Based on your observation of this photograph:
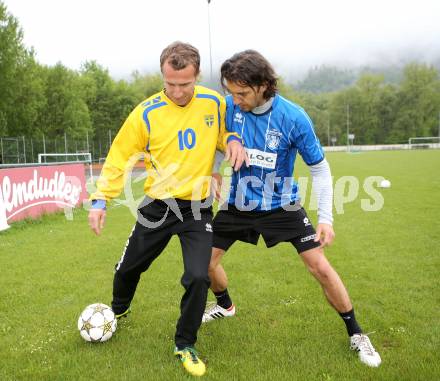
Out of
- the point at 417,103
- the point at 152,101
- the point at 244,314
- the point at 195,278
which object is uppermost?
the point at 417,103

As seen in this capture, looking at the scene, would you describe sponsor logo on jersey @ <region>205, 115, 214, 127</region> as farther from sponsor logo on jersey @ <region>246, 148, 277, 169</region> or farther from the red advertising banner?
the red advertising banner

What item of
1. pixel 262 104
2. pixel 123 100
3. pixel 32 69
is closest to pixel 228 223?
pixel 262 104

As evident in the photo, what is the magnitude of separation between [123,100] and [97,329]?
67.5 m

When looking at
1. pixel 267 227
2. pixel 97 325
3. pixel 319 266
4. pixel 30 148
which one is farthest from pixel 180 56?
pixel 30 148

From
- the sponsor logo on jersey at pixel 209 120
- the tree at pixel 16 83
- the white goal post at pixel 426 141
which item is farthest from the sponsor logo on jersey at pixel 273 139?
the white goal post at pixel 426 141

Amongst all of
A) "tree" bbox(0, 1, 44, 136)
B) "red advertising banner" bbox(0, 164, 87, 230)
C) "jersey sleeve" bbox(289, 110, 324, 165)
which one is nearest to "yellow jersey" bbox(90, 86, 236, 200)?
"jersey sleeve" bbox(289, 110, 324, 165)

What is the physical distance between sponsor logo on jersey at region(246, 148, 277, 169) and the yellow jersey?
248 mm

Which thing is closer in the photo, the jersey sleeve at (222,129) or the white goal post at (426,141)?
the jersey sleeve at (222,129)

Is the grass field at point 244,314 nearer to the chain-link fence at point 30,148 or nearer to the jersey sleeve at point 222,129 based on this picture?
the jersey sleeve at point 222,129

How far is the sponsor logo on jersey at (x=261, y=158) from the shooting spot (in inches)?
150

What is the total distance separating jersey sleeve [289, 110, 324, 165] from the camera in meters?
3.65

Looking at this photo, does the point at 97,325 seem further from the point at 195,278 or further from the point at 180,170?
the point at 180,170

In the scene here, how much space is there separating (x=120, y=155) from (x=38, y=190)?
814 centimetres

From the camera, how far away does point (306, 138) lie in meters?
3.66
